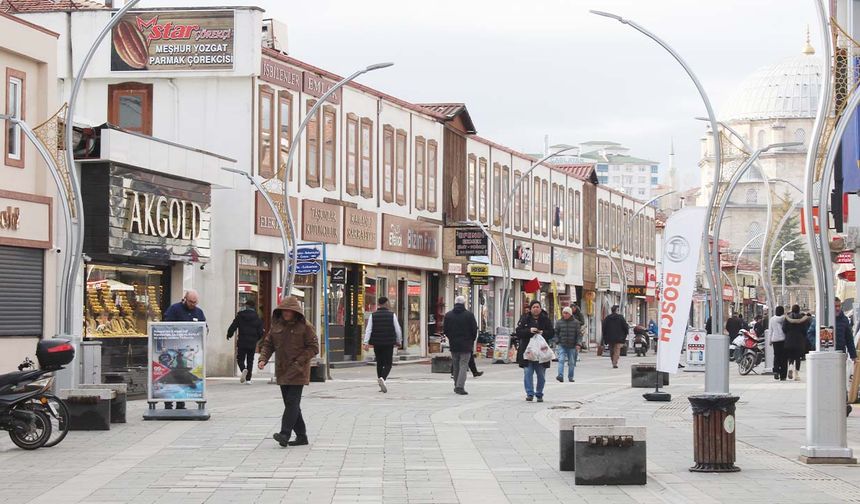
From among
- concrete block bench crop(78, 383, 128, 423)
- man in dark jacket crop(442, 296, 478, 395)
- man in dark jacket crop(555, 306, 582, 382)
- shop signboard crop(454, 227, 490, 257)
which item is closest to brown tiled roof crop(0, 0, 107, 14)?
man in dark jacket crop(555, 306, 582, 382)

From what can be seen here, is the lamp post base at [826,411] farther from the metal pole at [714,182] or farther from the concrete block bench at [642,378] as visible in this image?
the concrete block bench at [642,378]

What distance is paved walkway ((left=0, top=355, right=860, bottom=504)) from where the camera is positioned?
13383 millimetres

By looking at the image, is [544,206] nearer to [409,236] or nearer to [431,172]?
[431,172]

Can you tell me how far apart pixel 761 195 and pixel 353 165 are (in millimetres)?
129102

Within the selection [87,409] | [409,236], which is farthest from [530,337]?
[409,236]

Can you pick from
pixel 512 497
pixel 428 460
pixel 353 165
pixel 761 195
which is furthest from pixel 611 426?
pixel 761 195

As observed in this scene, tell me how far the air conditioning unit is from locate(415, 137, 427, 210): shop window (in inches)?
359

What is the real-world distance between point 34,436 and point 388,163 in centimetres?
3320

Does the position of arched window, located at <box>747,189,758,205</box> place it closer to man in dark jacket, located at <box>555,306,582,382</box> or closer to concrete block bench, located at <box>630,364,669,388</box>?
man in dark jacket, located at <box>555,306,582,382</box>

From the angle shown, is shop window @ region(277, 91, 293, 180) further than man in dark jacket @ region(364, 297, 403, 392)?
Yes

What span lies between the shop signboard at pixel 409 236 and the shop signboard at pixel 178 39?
1110cm

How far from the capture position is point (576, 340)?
34469mm

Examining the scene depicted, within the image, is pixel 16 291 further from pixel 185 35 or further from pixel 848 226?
pixel 848 226

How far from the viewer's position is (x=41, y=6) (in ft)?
137
